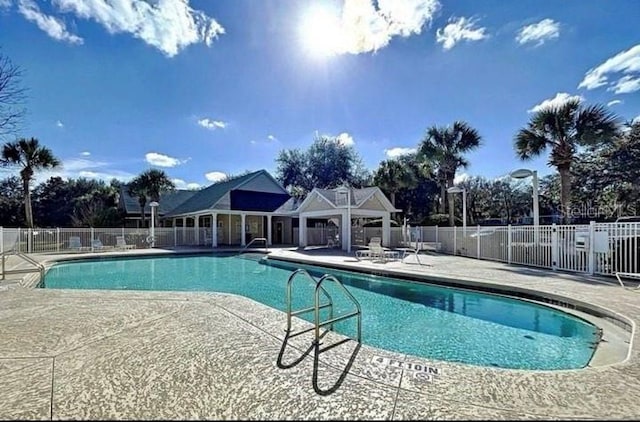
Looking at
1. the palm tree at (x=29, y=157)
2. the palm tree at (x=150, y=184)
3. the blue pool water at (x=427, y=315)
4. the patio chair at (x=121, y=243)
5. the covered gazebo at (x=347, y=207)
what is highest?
the palm tree at (x=29, y=157)

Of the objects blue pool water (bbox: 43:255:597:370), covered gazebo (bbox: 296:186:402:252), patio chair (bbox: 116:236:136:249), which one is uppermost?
covered gazebo (bbox: 296:186:402:252)

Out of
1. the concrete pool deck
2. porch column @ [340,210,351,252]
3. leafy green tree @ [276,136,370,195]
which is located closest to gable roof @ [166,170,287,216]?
porch column @ [340,210,351,252]

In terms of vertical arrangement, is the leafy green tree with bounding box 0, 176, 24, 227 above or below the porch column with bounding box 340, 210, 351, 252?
above

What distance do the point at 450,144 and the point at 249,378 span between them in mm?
23865

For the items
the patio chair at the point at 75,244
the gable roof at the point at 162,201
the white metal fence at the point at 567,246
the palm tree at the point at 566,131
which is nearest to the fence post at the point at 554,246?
the white metal fence at the point at 567,246

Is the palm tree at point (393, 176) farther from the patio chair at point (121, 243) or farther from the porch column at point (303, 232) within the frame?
the patio chair at point (121, 243)

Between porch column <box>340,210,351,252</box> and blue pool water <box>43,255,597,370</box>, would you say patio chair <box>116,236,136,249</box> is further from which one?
porch column <box>340,210,351,252</box>

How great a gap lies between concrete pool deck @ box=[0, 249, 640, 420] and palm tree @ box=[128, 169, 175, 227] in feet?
78.2

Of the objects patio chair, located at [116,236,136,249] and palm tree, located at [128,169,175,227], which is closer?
patio chair, located at [116,236,136,249]

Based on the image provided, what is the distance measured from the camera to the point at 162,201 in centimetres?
3600

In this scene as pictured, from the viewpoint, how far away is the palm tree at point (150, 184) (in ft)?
89.8

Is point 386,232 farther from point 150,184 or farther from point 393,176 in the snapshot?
point 150,184

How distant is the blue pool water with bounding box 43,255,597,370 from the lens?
5.30 m

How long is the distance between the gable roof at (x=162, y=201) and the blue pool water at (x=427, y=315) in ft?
64.4
